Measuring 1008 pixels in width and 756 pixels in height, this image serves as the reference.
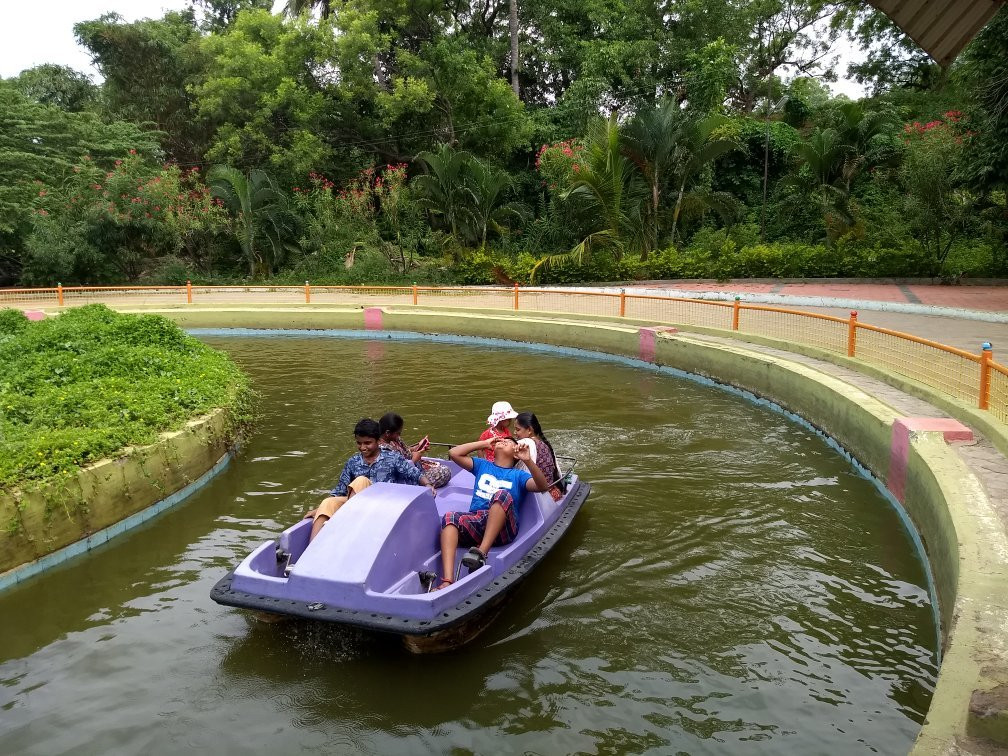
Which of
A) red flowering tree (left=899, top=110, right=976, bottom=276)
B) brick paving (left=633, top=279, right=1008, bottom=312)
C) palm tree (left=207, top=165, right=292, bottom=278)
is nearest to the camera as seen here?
brick paving (left=633, top=279, right=1008, bottom=312)

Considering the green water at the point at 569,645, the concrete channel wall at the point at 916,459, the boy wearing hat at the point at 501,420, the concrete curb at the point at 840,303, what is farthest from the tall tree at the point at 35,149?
the boy wearing hat at the point at 501,420

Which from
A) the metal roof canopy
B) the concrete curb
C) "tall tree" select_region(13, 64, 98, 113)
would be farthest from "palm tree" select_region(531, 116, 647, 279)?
"tall tree" select_region(13, 64, 98, 113)

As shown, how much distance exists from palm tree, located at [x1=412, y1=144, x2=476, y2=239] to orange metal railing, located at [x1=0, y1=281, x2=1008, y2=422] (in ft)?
13.5

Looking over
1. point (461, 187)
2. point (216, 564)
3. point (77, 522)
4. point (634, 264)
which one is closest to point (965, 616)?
point (216, 564)

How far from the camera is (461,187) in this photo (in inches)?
958

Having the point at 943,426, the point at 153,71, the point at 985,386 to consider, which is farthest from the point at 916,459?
the point at 153,71

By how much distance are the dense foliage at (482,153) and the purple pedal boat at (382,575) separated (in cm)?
1827

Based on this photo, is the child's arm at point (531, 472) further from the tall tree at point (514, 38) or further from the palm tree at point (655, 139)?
the tall tree at point (514, 38)

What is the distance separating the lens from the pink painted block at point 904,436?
710cm

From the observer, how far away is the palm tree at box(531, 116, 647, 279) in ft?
73.2

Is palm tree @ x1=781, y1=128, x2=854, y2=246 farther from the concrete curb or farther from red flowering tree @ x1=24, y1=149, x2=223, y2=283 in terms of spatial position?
red flowering tree @ x1=24, y1=149, x2=223, y2=283

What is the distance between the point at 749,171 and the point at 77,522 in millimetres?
26650

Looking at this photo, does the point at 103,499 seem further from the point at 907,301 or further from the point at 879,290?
the point at 879,290

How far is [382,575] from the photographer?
463cm
